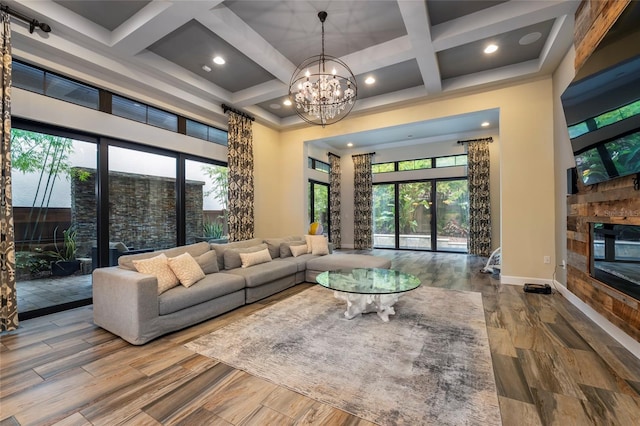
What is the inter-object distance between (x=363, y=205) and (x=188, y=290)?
6957 millimetres

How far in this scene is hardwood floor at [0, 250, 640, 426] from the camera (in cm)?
168

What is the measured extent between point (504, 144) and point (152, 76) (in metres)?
5.91

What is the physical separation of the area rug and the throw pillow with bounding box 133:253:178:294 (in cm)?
75

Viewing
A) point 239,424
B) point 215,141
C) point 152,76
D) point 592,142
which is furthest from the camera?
point 215,141

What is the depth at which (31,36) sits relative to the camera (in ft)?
10.3

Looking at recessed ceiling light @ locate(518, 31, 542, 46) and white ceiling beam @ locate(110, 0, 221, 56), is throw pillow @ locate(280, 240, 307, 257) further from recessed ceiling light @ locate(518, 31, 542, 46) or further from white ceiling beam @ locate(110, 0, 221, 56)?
recessed ceiling light @ locate(518, 31, 542, 46)

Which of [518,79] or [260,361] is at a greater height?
[518,79]

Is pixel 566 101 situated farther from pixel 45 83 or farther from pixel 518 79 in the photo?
pixel 45 83


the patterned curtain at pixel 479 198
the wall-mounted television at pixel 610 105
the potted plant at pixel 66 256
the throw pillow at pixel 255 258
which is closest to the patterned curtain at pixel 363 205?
the patterned curtain at pixel 479 198

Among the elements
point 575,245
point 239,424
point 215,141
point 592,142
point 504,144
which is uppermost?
point 215,141

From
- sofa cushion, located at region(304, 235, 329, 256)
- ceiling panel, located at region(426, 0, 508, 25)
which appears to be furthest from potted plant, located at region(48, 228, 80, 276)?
ceiling panel, located at region(426, 0, 508, 25)

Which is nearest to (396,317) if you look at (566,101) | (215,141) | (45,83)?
(566,101)

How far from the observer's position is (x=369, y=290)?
9.89 feet

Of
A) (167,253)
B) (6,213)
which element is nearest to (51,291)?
(6,213)
